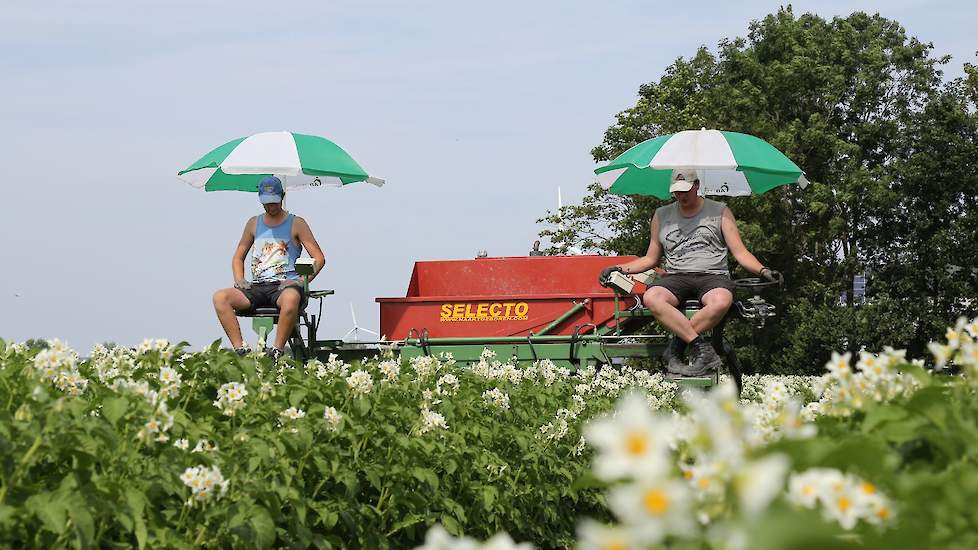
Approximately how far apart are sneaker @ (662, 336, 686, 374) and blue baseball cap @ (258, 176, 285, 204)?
3633mm

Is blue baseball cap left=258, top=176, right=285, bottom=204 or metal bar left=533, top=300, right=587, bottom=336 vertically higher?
blue baseball cap left=258, top=176, right=285, bottom=204

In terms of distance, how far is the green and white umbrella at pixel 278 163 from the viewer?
518 inches

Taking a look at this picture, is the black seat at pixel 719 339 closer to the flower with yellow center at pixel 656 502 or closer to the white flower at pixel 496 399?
the white flower at pixel 496 399

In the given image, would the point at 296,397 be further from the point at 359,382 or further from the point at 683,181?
the point at 683,181

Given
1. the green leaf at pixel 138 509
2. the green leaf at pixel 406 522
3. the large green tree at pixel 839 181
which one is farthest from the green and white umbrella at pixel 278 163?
the large green tree at pixel 839 181

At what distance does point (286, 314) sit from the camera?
1123 cm

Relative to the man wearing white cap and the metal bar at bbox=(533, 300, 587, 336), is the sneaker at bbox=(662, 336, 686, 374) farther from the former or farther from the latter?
the metal bar at bbox=(533, 300, 587, 336)

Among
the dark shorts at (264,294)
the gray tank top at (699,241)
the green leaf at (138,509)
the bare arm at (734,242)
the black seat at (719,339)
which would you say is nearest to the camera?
the green leaf at (138,509)

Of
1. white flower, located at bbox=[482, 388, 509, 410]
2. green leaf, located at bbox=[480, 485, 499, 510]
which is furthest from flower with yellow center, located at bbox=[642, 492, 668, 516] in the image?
white flower, located at bbox=[482, 388, 509, 410]

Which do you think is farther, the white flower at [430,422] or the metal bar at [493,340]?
the metal bar at [493,340]

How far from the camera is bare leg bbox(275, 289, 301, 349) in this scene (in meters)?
11.2

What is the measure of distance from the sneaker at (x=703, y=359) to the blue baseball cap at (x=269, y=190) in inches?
150

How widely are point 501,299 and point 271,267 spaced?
11.9ft

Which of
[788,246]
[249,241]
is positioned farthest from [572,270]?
[788,246]
